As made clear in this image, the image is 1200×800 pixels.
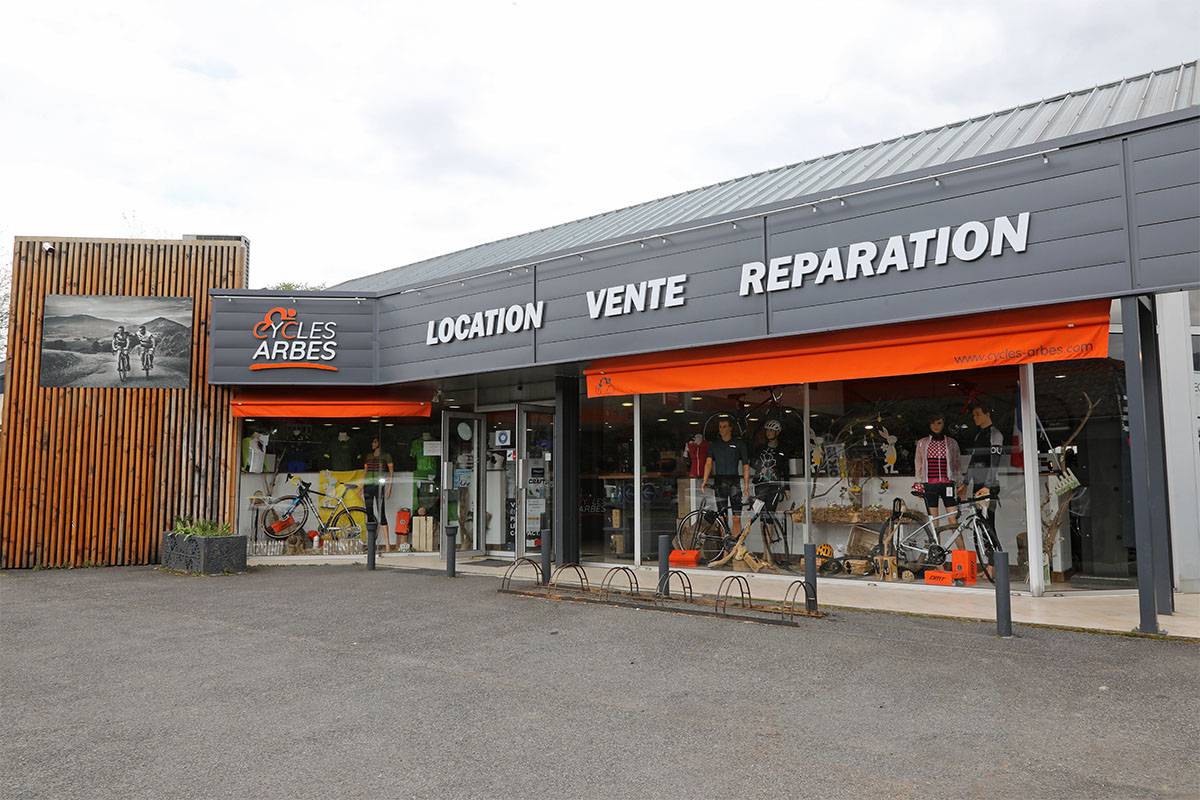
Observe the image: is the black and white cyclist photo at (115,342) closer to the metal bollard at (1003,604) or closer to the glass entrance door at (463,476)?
the glass entrance door at (463,476)

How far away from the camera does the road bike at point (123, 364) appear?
43.3 ft

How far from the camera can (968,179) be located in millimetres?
8211

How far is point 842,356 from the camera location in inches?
364

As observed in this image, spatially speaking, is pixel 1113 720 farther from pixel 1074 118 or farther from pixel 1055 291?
pixel 1074 118

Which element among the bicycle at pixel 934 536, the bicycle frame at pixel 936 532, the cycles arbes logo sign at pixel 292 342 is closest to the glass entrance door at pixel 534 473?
the cycles arbes logo sign at pixel 292 342

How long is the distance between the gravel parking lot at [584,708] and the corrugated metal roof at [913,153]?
5102 mm

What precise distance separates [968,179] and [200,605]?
899 cm

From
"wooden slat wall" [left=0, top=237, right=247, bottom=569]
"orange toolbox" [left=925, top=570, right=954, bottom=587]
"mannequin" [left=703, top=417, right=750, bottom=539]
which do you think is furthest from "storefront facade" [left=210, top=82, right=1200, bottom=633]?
"wooden slat wall" [left=0, top=237, right=247, bottom=569]

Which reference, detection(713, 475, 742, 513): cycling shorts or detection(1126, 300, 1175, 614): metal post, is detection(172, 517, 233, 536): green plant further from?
detection(1126, 300, 1175, 614): metal post

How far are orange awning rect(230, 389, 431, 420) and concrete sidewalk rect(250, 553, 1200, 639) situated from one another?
337 cm

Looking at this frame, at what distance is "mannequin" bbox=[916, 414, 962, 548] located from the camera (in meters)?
9.83

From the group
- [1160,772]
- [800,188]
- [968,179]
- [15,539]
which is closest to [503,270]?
[800,188]

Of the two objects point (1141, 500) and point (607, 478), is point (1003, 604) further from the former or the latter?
point (607, 478)

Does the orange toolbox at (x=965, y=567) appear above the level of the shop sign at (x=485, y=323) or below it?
below
